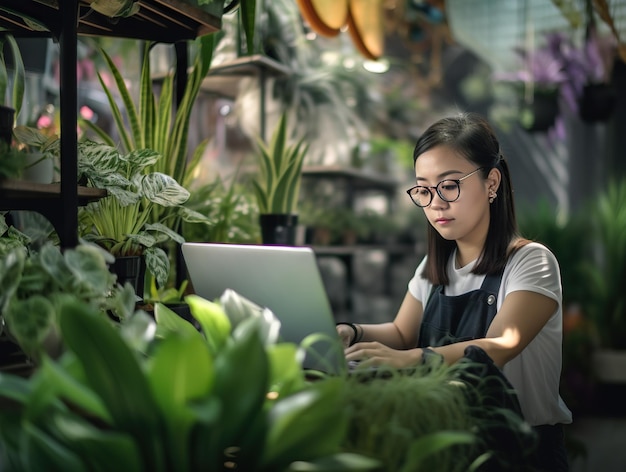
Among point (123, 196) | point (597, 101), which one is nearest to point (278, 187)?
point (123, 196)

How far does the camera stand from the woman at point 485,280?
1339mm

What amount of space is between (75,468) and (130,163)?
84cm

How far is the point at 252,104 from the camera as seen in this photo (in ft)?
8.69

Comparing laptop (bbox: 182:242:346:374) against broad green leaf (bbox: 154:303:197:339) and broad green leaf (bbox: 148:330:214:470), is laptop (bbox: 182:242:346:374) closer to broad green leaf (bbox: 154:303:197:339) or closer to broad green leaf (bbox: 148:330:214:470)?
broad green leaf (bbox: 154:303:197:339)

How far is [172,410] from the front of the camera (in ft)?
2.30

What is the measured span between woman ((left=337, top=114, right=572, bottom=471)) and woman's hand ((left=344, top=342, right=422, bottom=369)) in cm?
12

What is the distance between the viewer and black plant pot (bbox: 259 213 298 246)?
2.11 metres

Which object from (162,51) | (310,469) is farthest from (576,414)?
(310,469)

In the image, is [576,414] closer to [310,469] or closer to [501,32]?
[501,32]

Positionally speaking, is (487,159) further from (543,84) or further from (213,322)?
(543,84)

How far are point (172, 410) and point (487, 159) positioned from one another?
3.46 ft

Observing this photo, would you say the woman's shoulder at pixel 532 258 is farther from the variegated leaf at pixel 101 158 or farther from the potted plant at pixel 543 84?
the potted plant at pixel 543 84

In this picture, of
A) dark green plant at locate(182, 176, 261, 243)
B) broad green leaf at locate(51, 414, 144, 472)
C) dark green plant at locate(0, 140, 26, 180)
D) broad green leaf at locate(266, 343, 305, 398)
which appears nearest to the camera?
broad green leaf at locate(51, 414, 144, 472)

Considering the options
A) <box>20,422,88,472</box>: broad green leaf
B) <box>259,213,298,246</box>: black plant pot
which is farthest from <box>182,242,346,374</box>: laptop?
Answer: <box>259,213,298,246</box>: black plant pot
